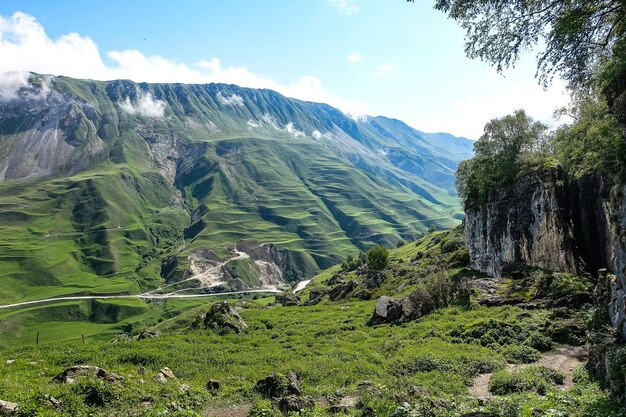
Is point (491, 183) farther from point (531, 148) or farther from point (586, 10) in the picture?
point (586, 10)

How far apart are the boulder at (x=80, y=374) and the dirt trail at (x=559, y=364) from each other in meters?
22.6

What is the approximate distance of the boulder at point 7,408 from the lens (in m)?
16.6

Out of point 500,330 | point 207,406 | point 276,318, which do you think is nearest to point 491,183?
point 500,330

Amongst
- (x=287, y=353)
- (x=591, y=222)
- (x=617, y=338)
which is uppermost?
(x=591, y=222)

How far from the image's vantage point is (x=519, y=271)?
6250 cm

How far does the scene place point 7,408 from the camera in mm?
16812

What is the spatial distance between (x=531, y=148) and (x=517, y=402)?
73.7 meters

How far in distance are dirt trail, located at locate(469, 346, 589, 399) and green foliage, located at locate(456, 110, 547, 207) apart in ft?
144

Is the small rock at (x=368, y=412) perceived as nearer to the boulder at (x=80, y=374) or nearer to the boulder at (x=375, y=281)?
the boulder at (x=80, y=374)

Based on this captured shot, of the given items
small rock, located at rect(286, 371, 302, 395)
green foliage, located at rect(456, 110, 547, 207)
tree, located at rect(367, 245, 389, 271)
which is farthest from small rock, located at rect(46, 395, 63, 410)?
tree, located at rect(367, 245, 389, 271)

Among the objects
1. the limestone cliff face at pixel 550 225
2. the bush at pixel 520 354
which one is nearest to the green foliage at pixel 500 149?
the limestone cliff face at pixel 550 225

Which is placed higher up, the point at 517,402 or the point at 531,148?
the point at 531,148

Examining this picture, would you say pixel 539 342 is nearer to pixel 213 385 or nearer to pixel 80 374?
pixel 213 385

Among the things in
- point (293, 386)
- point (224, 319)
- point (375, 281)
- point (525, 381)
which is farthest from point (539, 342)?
point (375, 281)
